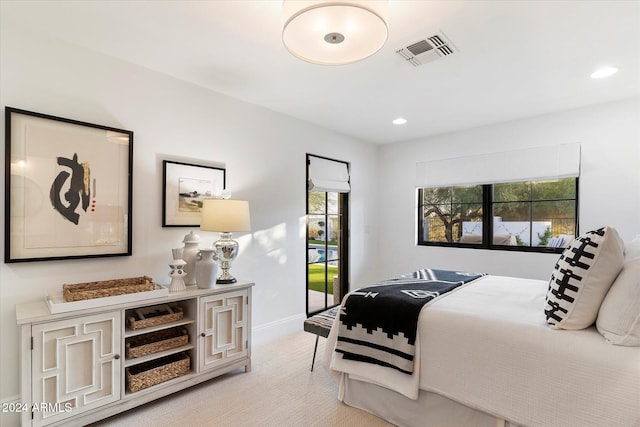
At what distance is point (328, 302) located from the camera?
4.27 meters

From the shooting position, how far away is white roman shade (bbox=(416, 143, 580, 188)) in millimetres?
3404

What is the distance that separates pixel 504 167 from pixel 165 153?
144 inches

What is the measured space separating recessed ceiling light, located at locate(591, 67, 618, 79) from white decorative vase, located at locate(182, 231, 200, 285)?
3491 mm

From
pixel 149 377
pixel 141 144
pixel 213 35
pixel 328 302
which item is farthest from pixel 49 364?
pixel 328 302

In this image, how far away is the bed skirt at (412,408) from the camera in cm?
171

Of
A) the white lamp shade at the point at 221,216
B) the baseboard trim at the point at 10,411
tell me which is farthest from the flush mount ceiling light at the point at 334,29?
the baseboard trim at the point at 10,411

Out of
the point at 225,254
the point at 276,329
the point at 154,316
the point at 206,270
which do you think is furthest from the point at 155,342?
the point at 276,329

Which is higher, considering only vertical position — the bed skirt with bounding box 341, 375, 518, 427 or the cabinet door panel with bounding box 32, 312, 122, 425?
the cabinet door panel with bounding box 32, 312, 122, 425

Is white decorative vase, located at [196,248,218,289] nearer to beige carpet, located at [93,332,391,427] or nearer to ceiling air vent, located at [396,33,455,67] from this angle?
beige carpet, located at [93,332,391,427]

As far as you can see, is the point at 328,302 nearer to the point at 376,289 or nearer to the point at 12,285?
the point at 376,289

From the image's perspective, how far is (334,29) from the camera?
142cm

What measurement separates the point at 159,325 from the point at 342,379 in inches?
51.9

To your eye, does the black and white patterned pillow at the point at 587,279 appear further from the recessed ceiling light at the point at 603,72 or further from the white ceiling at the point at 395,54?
the recessed ceiling light at the point at 603,72

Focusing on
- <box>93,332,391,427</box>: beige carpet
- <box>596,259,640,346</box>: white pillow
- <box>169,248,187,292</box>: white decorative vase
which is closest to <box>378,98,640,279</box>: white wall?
<box>596,259,640,346</box>: white pillow
